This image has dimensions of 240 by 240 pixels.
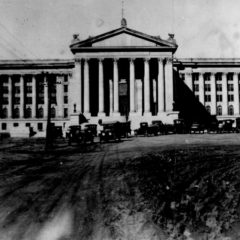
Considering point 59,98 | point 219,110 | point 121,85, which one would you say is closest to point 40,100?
point 59,98

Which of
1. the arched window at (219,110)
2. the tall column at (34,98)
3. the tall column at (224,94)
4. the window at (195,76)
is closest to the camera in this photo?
the tall column at (34,98)

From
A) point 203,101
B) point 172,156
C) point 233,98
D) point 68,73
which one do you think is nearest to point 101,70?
point 68,73

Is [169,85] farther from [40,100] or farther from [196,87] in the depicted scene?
[40,100]

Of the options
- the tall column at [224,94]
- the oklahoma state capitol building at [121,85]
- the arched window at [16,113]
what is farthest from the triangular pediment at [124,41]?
the arched window at [16,113]

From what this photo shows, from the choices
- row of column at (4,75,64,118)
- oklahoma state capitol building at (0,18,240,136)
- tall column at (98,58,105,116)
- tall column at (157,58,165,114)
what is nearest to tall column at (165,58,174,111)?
oklahoma state capitol building at (0,18,240,136)

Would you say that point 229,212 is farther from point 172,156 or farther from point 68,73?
point 68,73

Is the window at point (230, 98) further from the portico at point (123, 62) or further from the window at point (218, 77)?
the portico at point (123, 62)
